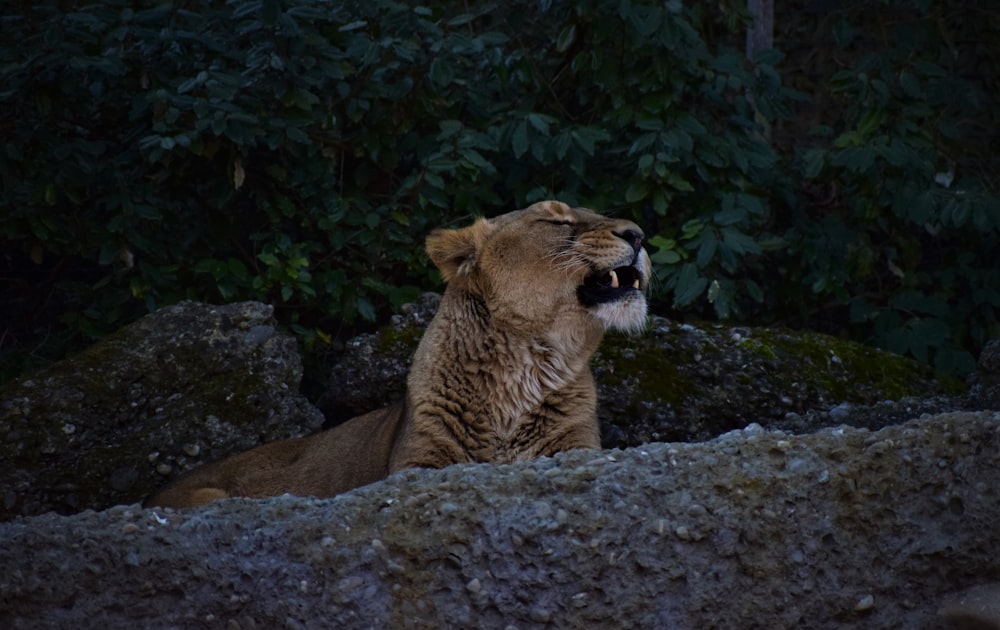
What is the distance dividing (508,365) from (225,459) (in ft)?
4.53

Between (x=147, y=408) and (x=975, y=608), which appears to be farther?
(x=147, y=408)

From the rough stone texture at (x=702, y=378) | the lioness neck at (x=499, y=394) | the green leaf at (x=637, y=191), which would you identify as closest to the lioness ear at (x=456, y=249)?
the lioness neck at (x=499, y=394)

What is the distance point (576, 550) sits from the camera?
363 centimetres

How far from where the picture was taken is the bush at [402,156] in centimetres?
687

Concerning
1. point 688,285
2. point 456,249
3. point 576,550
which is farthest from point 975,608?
point 688,285

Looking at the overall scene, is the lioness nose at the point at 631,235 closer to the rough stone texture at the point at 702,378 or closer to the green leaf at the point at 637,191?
the rough stone texture at the point at 702,378

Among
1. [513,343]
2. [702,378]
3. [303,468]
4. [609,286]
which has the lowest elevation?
[702,378]

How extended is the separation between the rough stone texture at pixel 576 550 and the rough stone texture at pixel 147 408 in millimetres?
2349

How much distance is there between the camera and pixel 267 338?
Result: 6543 millimetres

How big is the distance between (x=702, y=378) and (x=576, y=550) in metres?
3.15

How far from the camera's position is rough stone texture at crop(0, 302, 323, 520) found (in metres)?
6.04

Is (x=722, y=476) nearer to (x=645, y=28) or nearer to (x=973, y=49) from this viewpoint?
(x=645, y=28)

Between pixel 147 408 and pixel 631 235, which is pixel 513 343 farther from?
pixel 147 408

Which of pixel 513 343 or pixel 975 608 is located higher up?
pixel 513 343
